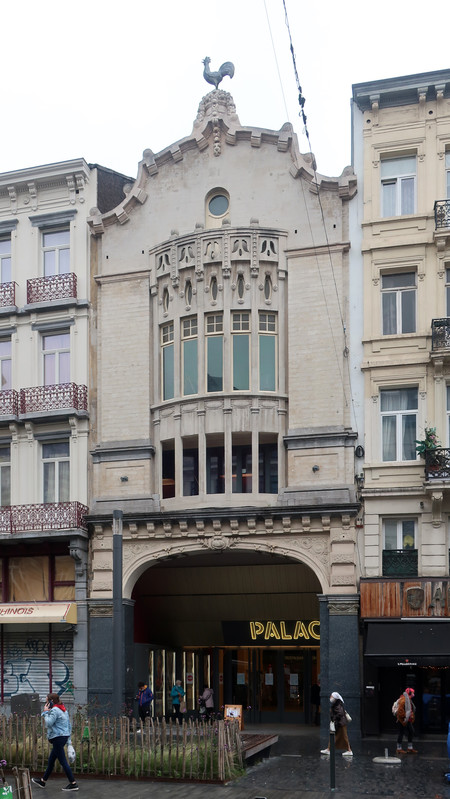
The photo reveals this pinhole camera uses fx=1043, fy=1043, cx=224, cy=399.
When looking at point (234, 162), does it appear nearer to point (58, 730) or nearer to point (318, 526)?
point (318, 526)

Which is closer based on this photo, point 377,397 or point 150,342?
point 377,397

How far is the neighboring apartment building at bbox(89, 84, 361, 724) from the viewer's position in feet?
101

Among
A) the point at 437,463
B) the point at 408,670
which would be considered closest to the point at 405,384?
the point at 437,463

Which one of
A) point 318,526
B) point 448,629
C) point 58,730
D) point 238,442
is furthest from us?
point 238,442

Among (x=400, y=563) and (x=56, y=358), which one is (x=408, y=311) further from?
(x=56, y=358)

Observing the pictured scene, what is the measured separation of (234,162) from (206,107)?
2.09m

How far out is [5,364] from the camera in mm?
35406

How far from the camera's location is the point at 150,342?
3322 cm

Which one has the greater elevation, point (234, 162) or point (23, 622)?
point (234, 162)

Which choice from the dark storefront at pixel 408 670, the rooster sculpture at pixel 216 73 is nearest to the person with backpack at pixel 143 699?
the dark storefront at pixel 408 670

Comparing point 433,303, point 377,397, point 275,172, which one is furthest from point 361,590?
point 275,172

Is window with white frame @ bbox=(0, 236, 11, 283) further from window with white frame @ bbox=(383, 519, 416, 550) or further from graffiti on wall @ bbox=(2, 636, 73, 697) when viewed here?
window with white frame @ bbox=(383, 519, 416, 550)

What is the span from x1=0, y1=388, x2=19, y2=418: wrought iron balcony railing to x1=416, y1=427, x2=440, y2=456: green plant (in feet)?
43.6

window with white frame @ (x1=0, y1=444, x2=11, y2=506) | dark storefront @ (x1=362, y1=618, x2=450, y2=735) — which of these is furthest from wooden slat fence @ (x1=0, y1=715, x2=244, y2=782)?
window with white frame @ (x1=0, y1=444, x2=11, y2=506)
